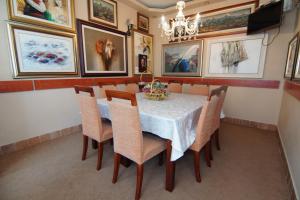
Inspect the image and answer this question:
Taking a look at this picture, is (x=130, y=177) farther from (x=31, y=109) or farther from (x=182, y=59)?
(x=182, y=59)

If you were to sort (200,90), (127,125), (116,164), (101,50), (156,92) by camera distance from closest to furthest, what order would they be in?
(127,125)
(116,164)
(156,92)
(200,90)
(101,50)

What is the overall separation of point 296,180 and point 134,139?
1528mm

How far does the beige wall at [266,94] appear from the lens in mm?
2709

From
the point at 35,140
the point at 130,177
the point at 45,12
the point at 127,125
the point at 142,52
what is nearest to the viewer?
the point at 127,125

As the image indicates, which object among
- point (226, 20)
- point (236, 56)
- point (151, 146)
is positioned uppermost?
point (226, 20)

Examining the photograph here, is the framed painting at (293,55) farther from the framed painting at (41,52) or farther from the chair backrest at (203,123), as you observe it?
the framed painting at (41,52)

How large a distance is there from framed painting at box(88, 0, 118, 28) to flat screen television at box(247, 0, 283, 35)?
2727 millimetres

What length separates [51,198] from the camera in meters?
1.35

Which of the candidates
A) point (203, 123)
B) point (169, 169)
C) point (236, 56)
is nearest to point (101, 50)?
point (203, 123)

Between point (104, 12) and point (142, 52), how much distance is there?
1364 millimetres

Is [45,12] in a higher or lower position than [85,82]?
higher

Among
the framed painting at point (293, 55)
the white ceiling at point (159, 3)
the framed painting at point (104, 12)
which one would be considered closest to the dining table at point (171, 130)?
the framed painting at point (293, 55)

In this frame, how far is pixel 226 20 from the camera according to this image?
3.20 metres

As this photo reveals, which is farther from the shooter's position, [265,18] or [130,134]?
[265,18]
